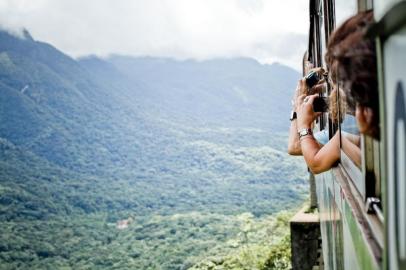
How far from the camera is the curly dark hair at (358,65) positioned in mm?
822

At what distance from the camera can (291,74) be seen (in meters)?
172

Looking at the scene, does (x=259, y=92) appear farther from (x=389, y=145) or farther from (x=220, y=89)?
(x=389, y=145)

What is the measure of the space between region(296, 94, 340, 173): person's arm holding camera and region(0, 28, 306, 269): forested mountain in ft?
71.3

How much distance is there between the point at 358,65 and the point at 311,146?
3.50 ft

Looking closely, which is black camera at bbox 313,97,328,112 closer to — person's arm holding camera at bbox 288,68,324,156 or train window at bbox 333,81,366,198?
person's arm holding camera at bbox 288,68,324,156

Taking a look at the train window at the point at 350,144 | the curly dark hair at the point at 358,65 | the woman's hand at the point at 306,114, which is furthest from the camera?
the woman's hand at the point at 306,114

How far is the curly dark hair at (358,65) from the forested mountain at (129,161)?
22.8 meters

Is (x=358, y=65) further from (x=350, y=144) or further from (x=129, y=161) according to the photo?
(x=129, y=161)

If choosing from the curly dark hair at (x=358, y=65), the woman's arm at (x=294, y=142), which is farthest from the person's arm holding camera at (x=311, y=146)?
the curly dark hair at (x=358, y=65)

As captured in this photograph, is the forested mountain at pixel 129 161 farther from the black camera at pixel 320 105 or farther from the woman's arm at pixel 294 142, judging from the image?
the black camera at pixel 320 105

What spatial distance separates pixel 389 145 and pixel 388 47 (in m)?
0.13

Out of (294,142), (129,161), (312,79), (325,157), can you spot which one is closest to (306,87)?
(312,79)

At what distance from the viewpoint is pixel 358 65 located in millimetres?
832

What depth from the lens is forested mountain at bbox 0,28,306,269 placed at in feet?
160
